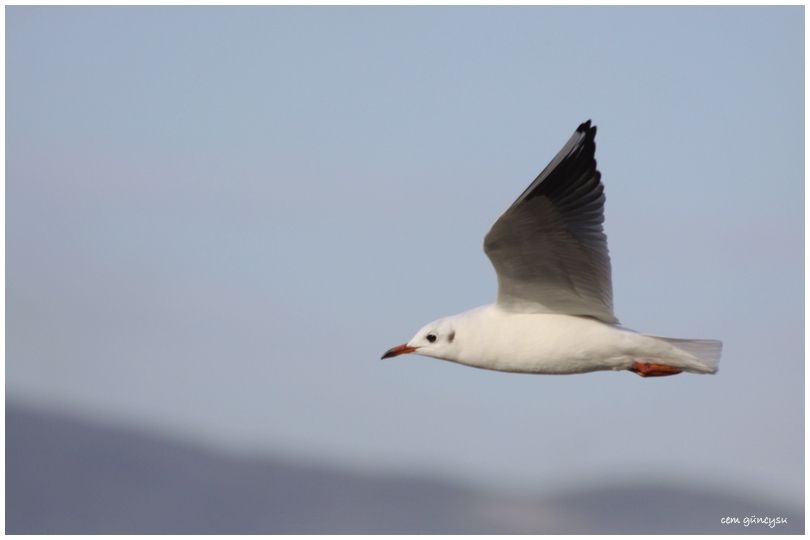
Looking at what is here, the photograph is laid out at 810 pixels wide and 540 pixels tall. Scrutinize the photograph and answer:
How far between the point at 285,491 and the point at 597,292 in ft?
136

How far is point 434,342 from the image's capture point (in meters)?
7.37

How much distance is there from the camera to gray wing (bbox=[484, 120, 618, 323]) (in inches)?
Answer: 263

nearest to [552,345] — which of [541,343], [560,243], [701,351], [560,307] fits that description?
[541,343]

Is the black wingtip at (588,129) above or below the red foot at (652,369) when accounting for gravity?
above

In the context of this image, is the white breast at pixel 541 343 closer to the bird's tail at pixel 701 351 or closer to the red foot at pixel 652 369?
the red foot at pixel 652 369

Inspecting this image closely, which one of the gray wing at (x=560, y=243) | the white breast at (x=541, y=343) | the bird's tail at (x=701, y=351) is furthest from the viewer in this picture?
the bird's tail at (x=701, y=351)

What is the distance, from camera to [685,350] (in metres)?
7.16

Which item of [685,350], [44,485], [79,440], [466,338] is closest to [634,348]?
[685,350]

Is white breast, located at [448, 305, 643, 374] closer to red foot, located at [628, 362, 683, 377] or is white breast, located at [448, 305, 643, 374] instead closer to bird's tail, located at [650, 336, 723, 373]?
red foot, located at [628, 362, 683, 377]

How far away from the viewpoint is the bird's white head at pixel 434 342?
7289mm

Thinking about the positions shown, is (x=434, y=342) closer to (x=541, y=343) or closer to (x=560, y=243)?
(x=541, y=343)

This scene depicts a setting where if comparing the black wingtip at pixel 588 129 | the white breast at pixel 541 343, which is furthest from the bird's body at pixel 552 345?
the black wingtip at pixel 588 129

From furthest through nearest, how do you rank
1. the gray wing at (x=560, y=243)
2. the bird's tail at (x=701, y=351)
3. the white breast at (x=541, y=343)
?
the bird's tail at (x=701, y=351)
the white breast at (x=541, y=343)
the gray wing at (x=560, y=243)

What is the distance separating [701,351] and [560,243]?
100 centimetres
